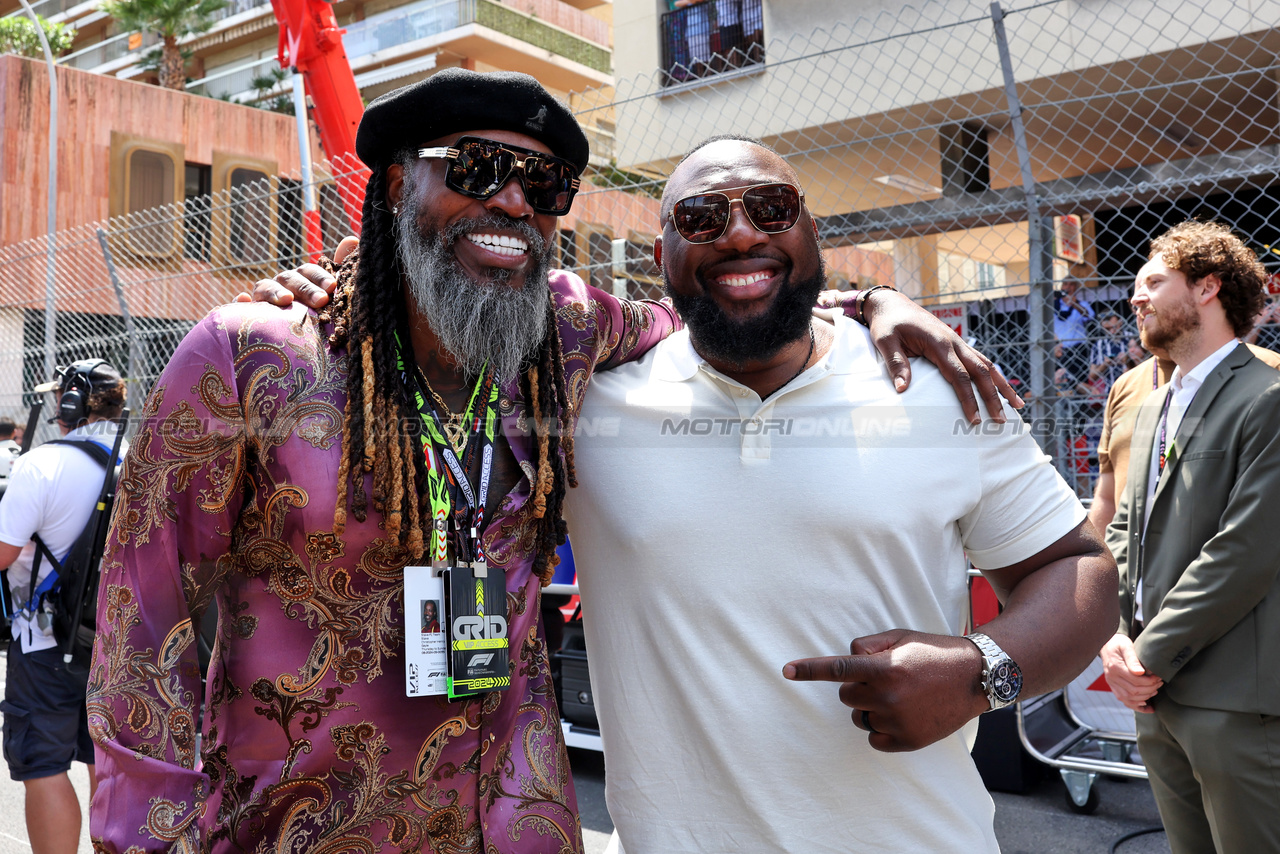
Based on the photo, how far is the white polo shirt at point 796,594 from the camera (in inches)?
74.4

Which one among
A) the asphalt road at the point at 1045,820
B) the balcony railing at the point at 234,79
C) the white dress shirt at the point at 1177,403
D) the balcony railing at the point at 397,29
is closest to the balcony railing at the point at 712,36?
the asphalt road at the point at 1045,820

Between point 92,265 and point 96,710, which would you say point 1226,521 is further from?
point 92,265

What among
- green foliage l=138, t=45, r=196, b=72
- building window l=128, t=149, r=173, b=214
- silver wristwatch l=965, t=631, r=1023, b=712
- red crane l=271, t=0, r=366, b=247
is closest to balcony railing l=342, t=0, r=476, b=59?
green foliage l=138, t=45, r=196, b=72

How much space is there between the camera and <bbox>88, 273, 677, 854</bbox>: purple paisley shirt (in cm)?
168

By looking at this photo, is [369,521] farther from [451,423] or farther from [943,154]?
[943,154]

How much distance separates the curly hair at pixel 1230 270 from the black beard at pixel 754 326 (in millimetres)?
2041

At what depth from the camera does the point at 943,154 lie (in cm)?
1109

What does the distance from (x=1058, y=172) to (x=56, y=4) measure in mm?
44585

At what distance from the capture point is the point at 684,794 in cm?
195

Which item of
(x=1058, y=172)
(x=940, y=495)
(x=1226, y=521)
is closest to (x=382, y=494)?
(x=940, y=495)

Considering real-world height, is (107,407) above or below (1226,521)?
above

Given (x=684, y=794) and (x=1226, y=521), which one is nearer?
(x=684, y=794)

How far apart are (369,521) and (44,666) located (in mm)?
3291

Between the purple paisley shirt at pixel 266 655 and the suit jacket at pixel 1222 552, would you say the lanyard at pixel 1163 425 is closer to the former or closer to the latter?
the suit jacket at pixel 1222 552
